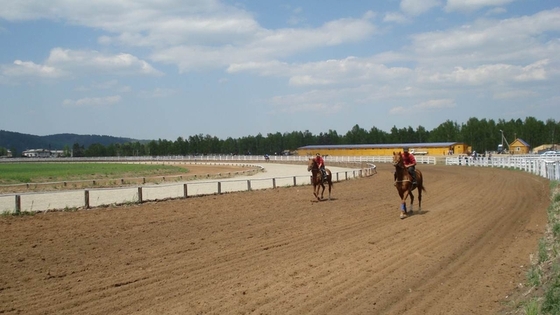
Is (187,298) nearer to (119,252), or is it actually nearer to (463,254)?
(119,252)

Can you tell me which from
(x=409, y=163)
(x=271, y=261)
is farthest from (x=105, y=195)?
(x=271, y=261)

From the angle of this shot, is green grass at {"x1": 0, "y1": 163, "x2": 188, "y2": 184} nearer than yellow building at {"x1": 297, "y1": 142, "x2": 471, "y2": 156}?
Yes

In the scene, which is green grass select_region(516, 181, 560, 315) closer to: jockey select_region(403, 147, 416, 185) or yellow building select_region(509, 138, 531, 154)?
jockey select_region(403, 147, 416, 185)

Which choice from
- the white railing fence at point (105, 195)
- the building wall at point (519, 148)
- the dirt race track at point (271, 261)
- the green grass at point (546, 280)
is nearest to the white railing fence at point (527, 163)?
the dirt race track at point (271, 261)

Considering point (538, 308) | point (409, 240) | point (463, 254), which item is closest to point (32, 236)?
point (409, 240)

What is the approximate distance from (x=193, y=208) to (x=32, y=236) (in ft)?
24.6

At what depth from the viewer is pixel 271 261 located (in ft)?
35.2

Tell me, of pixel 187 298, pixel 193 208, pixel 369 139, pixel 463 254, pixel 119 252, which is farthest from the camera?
pixel 369 139

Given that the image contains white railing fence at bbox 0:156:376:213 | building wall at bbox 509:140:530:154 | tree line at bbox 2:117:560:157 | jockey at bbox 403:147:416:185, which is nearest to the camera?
jockey at bbox 403:147:416:185

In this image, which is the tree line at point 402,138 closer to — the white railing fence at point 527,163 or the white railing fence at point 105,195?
the white railing fence at point 527,163

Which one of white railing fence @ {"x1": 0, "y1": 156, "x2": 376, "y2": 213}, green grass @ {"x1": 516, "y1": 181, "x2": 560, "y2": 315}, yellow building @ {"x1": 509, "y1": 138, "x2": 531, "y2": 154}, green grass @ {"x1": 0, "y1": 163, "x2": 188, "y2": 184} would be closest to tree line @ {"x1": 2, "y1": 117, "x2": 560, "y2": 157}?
yellow building @ {"x1": 509, "y1": 138, "x2": 531, "y2": 154}

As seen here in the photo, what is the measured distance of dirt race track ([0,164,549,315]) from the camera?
790cm

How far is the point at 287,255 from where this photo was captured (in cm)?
1130

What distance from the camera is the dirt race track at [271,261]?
790 cm
